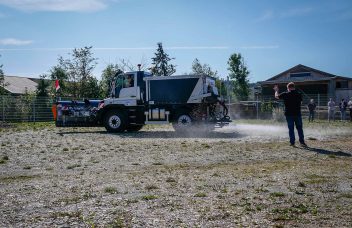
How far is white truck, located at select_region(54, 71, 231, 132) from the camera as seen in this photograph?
18.6 m

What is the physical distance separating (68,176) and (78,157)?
2.70 meters

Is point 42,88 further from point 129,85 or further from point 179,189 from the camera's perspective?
point 179,189

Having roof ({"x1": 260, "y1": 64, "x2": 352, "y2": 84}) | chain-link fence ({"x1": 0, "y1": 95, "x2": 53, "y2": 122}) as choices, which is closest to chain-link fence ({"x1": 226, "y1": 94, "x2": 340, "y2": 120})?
roof ({"x1": 260, "y1": 64, "x2": 352, "y2": 84})

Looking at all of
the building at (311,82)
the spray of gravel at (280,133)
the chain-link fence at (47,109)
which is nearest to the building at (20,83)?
the chain-link fence at (47,109)

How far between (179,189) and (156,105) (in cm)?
1321

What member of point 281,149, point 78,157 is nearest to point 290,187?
point 281,149

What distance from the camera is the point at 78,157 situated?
983cm

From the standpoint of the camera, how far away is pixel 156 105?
19.0 metres

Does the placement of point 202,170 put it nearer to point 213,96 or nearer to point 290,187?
point 290,187

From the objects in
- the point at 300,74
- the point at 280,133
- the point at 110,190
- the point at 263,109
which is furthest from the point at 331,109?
the point at 110,190

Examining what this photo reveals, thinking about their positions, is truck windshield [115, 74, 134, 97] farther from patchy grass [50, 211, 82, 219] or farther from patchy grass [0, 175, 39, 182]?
patchy grass [50, 211, 82, 219]

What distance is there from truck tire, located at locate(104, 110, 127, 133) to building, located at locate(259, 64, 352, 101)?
33547mm

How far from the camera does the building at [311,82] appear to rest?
160 ft

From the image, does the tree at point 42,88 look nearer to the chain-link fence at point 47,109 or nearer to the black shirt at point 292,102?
the chain-link fence at point 47,109
